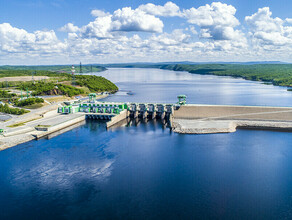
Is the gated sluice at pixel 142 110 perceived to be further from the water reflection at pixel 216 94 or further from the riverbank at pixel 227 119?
the water reflection at pixel 216 94

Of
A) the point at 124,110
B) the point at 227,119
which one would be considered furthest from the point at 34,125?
the point at 227,119

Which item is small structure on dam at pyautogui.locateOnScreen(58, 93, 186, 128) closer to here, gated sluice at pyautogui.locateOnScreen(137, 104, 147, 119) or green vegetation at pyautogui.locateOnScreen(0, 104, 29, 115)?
gated sluice at pyautogui.locateOnScreen(137, 104, 147, 119)

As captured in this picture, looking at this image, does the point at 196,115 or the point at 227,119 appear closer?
the point at 227,119

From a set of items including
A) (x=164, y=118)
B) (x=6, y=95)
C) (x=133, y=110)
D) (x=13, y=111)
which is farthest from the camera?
(x=6, y=95)

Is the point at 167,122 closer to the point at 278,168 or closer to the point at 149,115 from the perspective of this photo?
the point at 149,115

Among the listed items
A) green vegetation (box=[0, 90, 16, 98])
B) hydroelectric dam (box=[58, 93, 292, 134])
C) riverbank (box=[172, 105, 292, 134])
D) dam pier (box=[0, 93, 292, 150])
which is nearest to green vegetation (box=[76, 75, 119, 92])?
green vegetation (box=[0, 90, 16, 98])

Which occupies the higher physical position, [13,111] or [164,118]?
[13,111]

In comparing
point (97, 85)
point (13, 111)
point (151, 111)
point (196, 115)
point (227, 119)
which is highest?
point (97, 85)

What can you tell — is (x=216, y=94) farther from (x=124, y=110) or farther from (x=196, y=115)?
(x=124, y=110)

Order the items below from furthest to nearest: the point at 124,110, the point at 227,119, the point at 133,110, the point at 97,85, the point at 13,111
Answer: the point at 97,85 → the point at 133,110 → the point at 124,110 → the point at 13,111 → the point at 227,119
